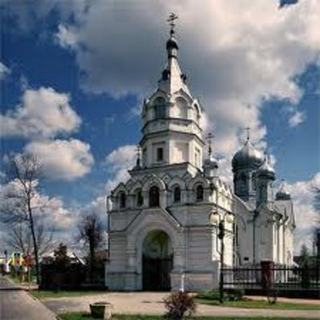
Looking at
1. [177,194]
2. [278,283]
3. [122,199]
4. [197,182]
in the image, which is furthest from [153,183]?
[278,283]

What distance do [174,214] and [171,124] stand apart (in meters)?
7.24

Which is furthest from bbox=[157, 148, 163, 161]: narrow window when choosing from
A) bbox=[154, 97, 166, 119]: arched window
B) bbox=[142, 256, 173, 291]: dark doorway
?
bbox=[142, 256, 173, 291]: dark doorway

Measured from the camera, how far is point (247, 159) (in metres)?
62.6

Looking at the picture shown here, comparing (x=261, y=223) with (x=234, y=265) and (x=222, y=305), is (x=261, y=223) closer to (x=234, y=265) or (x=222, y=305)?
(x=234, y=265)

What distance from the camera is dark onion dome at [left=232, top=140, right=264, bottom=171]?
6241cm

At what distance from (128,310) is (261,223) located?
101 feet

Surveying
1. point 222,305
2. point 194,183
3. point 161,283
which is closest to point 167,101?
point 194,183

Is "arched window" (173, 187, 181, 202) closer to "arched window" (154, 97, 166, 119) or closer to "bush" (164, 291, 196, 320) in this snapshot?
"arched window" (154, 97, 166, 119)

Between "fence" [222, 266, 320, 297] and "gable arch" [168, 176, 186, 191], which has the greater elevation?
"gable arch" [168, 176, 186, 191]

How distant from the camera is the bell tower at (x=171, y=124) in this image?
47.1m

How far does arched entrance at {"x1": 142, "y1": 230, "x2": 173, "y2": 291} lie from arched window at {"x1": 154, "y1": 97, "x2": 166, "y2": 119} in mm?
9125

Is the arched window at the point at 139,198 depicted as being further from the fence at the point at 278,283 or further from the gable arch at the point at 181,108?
the fence at the point at 278,283

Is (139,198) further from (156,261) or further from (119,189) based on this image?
(156,261)

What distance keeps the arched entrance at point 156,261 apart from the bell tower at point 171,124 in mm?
5625
